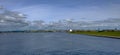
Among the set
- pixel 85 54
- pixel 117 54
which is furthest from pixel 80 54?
pixel 117 54

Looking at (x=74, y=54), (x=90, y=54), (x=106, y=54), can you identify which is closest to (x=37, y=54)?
(x=74, y=54)

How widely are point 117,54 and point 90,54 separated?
12.0 feet

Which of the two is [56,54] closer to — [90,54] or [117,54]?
[90,54]

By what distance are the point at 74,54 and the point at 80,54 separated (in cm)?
85

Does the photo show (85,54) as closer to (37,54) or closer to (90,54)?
(90,54)

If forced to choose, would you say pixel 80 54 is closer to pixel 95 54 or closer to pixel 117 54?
pixel 95 54

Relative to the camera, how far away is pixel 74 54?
30.6m

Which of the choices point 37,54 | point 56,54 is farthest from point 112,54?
point 37,54

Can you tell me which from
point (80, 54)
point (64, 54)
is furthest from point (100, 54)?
point (64, 54)

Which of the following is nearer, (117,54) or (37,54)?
(117,54)

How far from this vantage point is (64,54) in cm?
3089

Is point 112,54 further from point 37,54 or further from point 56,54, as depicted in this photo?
point 37,54

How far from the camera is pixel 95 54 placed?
30.5 m

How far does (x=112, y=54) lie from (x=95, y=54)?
232 cm
